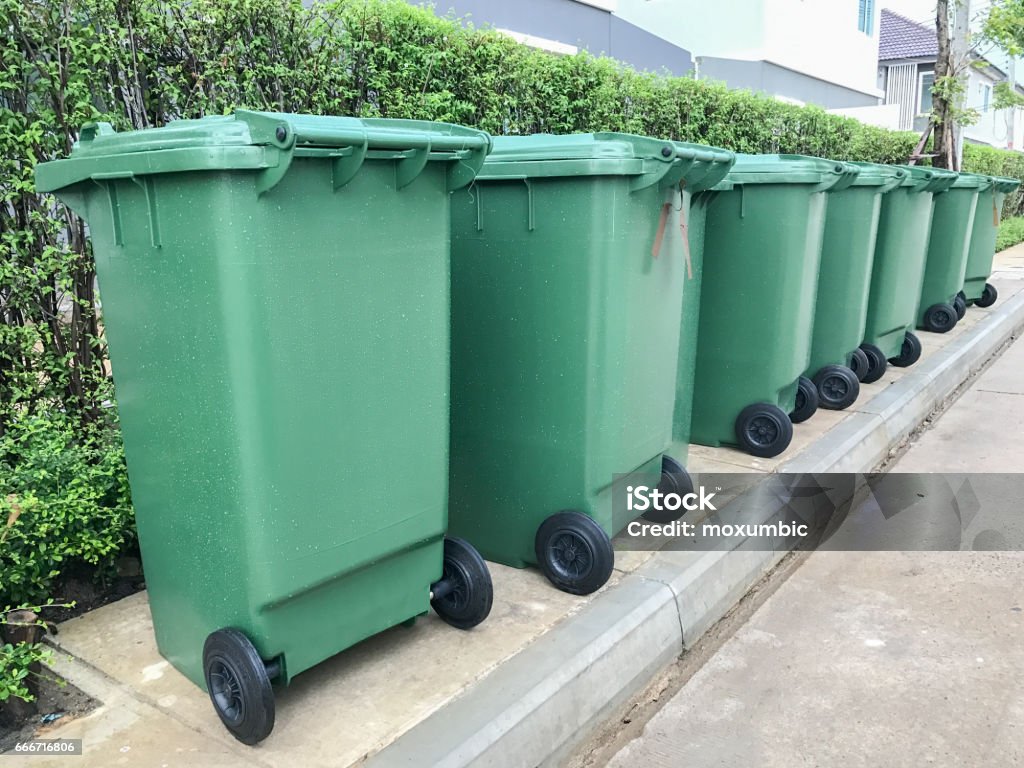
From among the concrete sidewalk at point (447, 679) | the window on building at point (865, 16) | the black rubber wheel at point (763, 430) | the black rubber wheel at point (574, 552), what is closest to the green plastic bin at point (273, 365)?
the concrete sidewalk at point (447, 679)

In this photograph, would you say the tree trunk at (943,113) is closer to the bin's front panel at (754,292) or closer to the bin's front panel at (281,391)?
the bin's front panel at (754,292)

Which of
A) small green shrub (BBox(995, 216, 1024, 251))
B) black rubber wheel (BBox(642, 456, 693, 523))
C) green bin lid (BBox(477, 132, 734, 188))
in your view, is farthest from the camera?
small green shrub (BBox(995, 216, 1024, 251))

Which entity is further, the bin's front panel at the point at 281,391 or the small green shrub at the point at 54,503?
the small green shrub at the point at 54,503

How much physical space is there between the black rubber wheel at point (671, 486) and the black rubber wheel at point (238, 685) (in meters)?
1.97

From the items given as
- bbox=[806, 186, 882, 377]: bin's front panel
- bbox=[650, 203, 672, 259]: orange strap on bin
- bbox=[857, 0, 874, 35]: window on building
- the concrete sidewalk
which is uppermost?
bbox=[857, 0, 874, 35]: window on building

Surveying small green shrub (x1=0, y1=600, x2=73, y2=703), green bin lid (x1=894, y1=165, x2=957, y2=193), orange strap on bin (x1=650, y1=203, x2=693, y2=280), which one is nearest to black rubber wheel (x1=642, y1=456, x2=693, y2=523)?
orange strap on bin (x1=650, y1=203, x2=693, y2=280)

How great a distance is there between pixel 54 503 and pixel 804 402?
13.6 ft

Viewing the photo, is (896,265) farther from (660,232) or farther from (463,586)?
(463,586)

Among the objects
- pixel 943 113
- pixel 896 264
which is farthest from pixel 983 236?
pixel 896 264

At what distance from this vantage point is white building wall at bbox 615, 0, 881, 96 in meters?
18.2

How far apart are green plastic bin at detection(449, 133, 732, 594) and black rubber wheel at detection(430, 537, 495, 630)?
444 mm

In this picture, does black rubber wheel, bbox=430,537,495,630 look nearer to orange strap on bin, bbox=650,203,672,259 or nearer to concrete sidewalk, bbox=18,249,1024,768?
concrete sidewalk, bbox=18,249,1024,768

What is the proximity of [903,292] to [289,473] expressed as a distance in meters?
5.59

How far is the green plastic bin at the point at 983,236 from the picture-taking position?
8984mm
